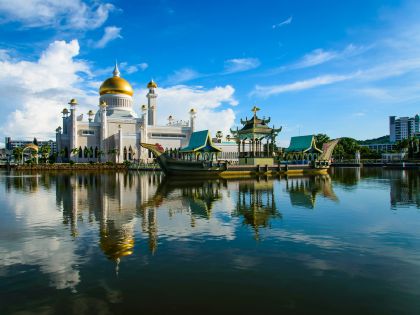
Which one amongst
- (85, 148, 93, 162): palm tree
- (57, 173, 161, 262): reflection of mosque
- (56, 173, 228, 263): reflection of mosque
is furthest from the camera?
(85, 148, 93, 162): palm tree

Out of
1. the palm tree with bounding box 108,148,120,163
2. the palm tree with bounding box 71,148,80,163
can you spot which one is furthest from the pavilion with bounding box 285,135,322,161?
the palm tree with bounding box 71,148,80,163

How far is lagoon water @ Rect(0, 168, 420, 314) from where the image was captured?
6262mm

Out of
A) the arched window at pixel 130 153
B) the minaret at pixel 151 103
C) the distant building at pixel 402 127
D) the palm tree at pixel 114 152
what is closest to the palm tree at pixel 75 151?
the palm tree at pixel 114 152

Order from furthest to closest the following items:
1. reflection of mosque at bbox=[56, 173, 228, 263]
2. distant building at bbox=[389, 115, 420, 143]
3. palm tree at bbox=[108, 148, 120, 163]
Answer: distant building at bbox=[389, 115, 420, 143] < palm tree at bbox=[108, 148, 120, 163] < reflection of mosque at bbox=[56, 173, 228, 263]

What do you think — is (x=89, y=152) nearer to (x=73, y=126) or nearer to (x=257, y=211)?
(x=73, y=126)

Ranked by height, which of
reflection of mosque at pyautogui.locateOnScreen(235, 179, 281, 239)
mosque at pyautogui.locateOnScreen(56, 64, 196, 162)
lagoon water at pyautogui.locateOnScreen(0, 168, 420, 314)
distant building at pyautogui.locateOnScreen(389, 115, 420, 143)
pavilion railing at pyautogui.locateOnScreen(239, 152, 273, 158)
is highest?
distant building at pyautogui.locateOnScreen(389, 115, 420, 143)

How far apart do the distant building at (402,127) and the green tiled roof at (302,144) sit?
150682mm

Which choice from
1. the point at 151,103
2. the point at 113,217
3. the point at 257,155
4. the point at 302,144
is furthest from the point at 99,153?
the point at 113,217

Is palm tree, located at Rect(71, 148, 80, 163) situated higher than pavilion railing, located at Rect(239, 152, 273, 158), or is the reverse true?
palm tree, located at Rect(71, 148, 80, 163)

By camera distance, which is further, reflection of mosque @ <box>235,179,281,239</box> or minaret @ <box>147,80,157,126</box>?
minaret @ <box>147,80,157,126</box>

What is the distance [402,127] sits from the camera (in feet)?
622

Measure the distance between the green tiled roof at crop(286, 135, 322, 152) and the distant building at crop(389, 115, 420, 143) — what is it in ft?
494

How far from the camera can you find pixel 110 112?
80.6 metres

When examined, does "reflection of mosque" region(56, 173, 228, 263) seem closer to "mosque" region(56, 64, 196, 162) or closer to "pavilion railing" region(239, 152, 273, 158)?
"pavilion railing" region(239, 152, 273, 158)
